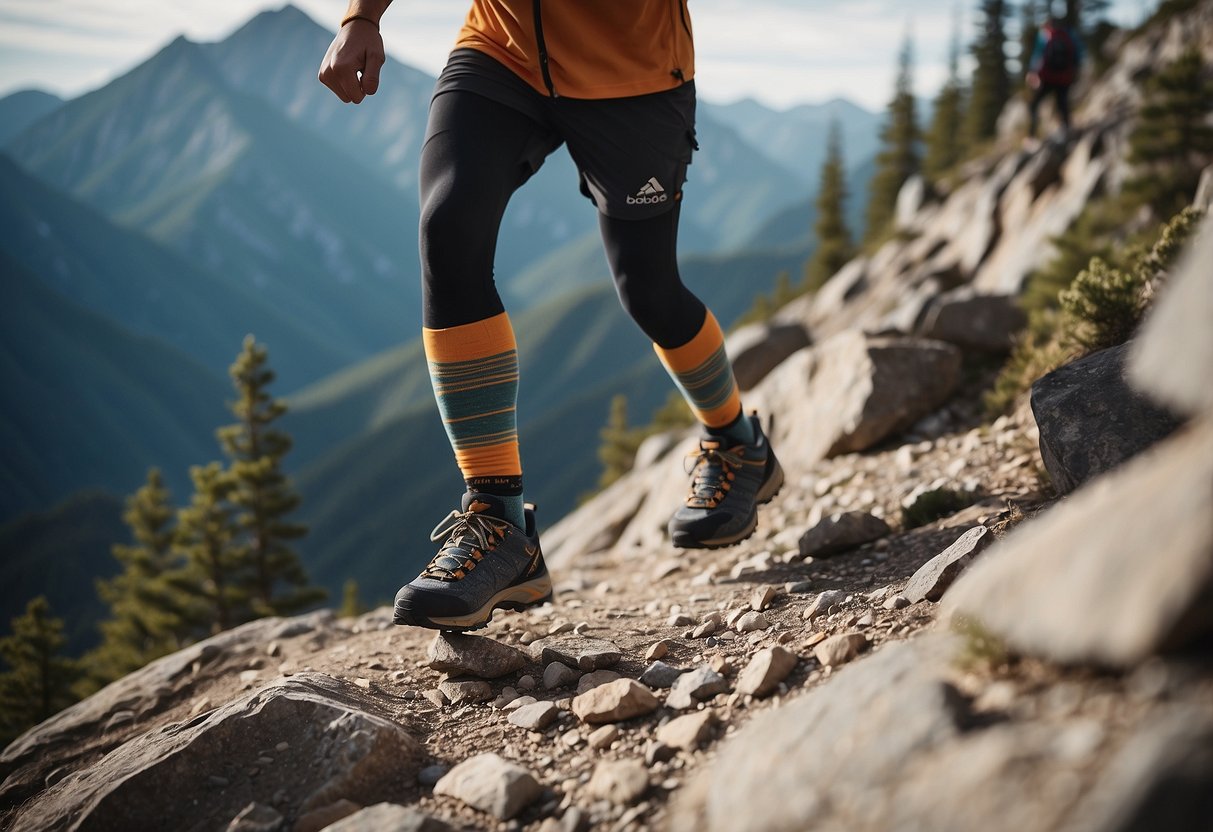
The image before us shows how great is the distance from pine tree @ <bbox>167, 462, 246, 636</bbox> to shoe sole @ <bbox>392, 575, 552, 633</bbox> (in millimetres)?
28071

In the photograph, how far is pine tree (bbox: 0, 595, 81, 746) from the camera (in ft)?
86.0

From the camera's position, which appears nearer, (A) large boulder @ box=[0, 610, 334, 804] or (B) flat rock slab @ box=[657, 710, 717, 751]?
(B) flat rock slab @ box=[657, 710, 717, 751]

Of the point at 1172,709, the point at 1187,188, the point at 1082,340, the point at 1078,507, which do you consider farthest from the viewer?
the point at 1187,188

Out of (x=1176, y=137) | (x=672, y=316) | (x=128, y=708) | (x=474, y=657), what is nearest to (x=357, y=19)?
(x=672, y=316)

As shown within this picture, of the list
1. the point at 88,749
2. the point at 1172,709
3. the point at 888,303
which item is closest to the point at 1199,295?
the point at 1172,709

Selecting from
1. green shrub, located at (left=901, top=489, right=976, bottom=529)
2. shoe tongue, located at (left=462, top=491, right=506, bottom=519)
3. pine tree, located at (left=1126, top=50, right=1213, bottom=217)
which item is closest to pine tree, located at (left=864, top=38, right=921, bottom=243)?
pine tree, located at (left=1126, top=50, right=1213, bottom=217)

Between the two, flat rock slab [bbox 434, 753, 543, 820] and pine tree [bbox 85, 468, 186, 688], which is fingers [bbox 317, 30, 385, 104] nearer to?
flat rock slab [bbox 434, 753, 543, 820]

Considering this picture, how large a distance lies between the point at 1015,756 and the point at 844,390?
629cm

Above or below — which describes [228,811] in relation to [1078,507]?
below

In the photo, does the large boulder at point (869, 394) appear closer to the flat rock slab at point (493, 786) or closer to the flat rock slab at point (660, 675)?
the flat rock slab at point (660, 675)

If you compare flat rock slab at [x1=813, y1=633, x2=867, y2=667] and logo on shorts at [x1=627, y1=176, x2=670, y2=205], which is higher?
logo on shorts at [x1=627, y1=176, x2=670, y2=205]

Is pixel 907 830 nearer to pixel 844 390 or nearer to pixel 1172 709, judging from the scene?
pixel 1172 709

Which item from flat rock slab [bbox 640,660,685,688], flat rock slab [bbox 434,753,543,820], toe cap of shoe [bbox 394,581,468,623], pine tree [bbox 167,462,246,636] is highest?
toe cap of shoe [bbox 394,581,468,623]

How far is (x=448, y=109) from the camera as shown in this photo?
3.19 metres
